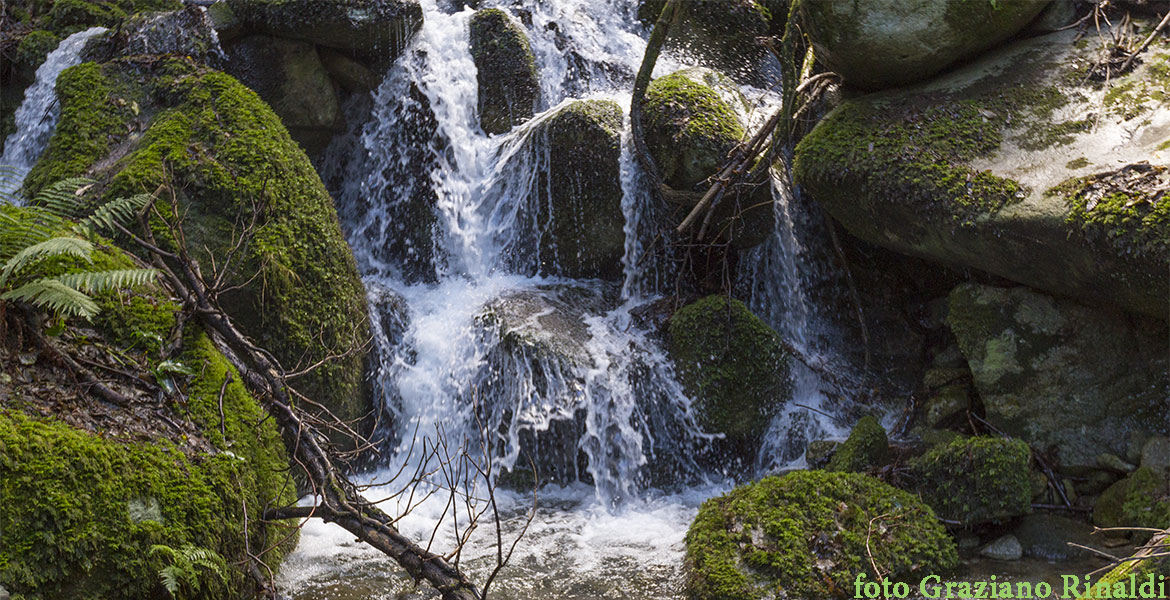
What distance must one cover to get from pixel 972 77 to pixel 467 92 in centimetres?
493

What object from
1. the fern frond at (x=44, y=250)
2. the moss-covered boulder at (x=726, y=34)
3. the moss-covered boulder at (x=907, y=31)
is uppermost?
the moss-covered boulder at (x=726, y=34)

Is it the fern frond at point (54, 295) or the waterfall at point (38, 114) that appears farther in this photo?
the waterfall at point (38, 114)

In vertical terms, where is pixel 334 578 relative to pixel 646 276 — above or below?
below

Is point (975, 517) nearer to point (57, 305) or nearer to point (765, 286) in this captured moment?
point (765, 286)

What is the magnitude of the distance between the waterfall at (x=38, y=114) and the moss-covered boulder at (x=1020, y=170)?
6.14 metres

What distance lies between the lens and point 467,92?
8.84m

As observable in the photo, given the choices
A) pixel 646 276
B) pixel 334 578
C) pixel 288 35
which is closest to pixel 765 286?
pixel 646 276

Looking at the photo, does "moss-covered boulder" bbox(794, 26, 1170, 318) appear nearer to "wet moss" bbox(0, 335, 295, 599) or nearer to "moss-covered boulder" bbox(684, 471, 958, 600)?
"moss-covered boulder" bbox(684, 471, 958, 600)

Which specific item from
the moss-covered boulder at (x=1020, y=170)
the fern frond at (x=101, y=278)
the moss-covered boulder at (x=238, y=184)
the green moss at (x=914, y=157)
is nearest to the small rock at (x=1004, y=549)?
the moss-covered boulder at (x=1020, y=170)

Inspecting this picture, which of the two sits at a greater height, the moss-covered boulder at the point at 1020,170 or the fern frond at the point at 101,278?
the moss-covered boulder at the point at 1020,170

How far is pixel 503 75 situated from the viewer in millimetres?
8898

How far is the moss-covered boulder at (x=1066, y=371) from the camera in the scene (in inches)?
217

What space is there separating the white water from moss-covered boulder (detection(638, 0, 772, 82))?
475 mm

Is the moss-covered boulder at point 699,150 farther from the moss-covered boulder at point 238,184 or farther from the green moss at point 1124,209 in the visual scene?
the moss-covered boulder at point 238,184
